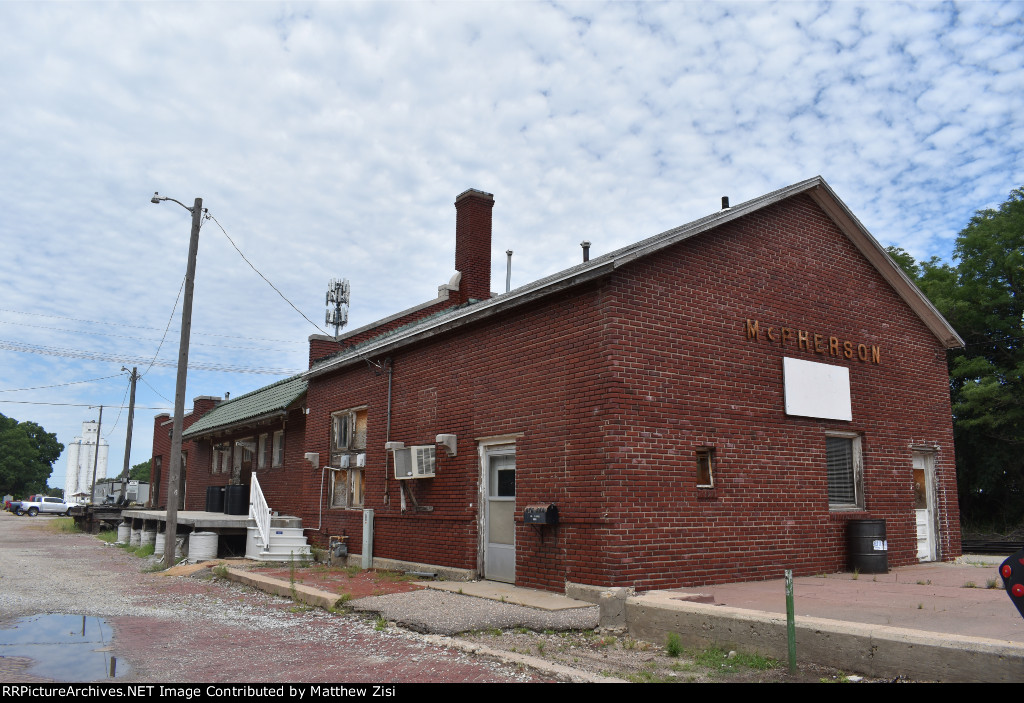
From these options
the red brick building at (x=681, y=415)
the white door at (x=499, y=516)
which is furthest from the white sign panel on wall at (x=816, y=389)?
the white door at (x=499, y=516)

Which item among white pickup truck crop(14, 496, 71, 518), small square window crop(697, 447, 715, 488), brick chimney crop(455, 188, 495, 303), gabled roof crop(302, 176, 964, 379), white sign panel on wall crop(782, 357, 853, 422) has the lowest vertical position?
white pickup truck crop(14, 496, 71, 518)

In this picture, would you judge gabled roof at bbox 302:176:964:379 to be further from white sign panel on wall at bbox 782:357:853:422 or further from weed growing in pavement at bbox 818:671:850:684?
weed growing in pavement at bbox 818:671:850:684

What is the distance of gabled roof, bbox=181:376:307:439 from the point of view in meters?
21.2

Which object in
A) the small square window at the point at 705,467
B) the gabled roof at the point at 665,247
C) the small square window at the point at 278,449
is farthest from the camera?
the small square window at the point at 278,449

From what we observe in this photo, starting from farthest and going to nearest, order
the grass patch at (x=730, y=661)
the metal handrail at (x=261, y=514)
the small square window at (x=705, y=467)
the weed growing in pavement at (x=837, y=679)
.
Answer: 1. the metal handrail at (x=261, y=514)
2. the small square window at (x=705, y=467)
3. the grass patch at (x=730, y=661)
4. the weed growing in pavement at (x=837, y=679)

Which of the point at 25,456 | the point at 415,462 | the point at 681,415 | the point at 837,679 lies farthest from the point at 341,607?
the point at 25,456

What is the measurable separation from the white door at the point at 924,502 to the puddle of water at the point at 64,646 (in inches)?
520

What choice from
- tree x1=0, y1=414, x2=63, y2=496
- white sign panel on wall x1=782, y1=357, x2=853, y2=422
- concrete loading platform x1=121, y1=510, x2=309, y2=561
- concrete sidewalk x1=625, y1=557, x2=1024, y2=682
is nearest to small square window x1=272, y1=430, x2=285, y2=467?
concrete loading platform x1=121, y1=510, x2=309, y2=561

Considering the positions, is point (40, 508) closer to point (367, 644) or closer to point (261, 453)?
point (261, 453)

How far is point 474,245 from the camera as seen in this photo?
2089 centimetres

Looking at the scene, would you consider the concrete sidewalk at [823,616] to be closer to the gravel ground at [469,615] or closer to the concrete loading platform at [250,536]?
the gravel ground at [469,615]

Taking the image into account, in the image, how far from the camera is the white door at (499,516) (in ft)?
40.2

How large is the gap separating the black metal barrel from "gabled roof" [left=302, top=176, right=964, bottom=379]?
4.92 meters
